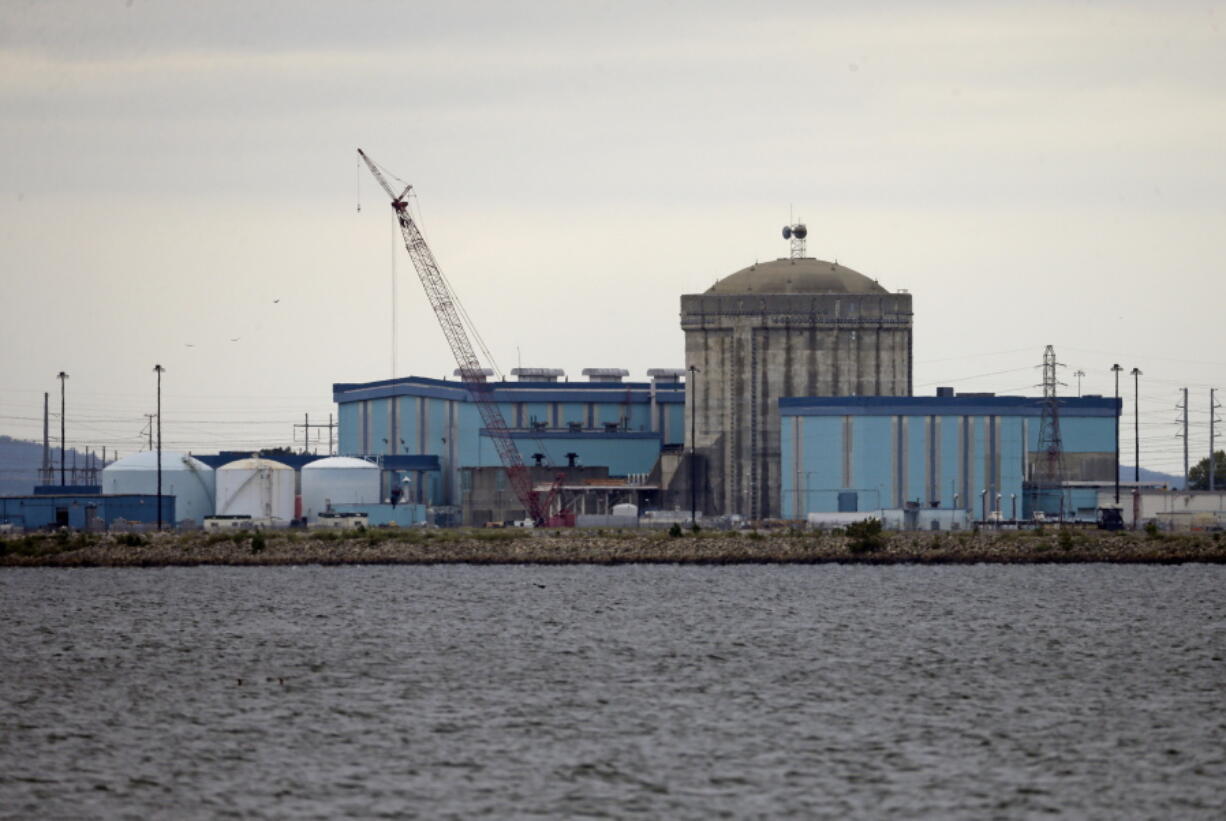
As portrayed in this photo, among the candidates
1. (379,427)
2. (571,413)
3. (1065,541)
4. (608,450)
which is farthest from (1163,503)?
(379,427)

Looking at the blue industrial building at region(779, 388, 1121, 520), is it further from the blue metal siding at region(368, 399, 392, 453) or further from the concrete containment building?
the blue metal siding at region(368, 399, 392, 453)

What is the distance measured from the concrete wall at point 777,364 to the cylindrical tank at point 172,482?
4351 cm

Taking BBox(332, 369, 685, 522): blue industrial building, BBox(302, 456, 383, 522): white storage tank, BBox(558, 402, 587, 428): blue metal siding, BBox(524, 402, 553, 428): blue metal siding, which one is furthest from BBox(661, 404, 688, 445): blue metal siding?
BBox(302, 456, 383, 522): white storage tank

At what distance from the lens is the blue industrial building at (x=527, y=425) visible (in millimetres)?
180125

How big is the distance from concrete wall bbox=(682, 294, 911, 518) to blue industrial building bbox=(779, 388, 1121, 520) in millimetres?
6944

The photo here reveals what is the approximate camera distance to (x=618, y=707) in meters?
47.5

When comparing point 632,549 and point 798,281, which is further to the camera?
point 798,281

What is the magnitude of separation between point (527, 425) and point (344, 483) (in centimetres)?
1912

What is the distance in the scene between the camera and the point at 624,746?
136 feet

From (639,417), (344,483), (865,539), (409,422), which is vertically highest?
(639,417)

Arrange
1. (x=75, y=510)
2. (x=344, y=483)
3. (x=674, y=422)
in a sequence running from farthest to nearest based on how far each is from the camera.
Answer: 1. (x=674, y=422)
2. (x=344, y=483)
3. (x=75, y=510)

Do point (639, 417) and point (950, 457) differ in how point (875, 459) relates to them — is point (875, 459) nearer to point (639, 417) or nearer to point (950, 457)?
point (950, 457)

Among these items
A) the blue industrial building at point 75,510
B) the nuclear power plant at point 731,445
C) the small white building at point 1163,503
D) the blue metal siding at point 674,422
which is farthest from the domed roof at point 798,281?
the blue industrial building at point 75,510

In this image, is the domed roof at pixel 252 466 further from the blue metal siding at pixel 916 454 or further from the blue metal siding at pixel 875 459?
the blue metal siding at pixel 916 454
